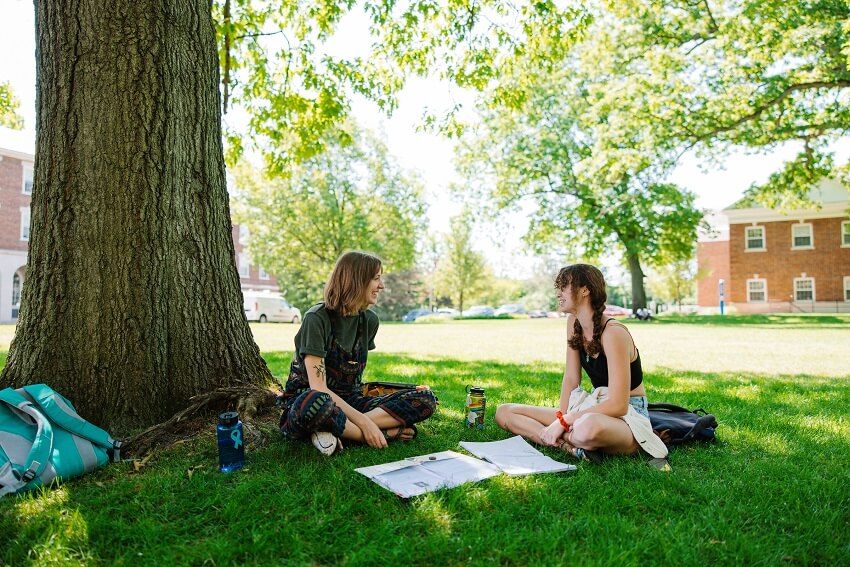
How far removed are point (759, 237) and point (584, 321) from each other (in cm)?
4083

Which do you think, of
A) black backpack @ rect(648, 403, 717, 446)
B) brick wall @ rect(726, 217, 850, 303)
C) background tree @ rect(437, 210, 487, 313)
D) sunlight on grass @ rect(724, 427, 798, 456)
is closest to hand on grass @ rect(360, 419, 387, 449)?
black backpack @ rect(648, 403, 717, 446)

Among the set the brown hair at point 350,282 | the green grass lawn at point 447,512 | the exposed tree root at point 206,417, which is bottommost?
the green grass lawn at point 447,512

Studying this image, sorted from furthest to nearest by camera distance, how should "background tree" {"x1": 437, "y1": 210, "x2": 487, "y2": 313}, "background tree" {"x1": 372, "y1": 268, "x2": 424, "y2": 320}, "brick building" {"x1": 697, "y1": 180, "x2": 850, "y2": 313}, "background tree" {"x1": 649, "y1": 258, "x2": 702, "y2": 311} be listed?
"background tree" {"x1": 649, "y1": 258, "x2": 702, "y2": 311}
"background tree" {"x1": 372, "y1": 268, "x2": 424, "y2": 320}
"background tree" {"x1": 437, "y1": 210, "x2": 487, "y2": 313}
"brick building" {"x1": 697, "y1": 180, "x2": 850, "y2": 313}

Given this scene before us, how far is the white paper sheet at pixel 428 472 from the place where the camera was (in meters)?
2.84

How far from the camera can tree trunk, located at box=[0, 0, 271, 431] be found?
3.64 metres

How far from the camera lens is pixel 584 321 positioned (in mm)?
3779

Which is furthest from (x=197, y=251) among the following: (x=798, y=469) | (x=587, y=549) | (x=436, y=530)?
(x=798, y=469)

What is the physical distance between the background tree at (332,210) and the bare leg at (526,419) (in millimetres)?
29125

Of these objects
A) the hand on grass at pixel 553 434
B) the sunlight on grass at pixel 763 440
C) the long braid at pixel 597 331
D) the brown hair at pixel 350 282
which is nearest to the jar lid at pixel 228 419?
the brown hair at pixel 350 282

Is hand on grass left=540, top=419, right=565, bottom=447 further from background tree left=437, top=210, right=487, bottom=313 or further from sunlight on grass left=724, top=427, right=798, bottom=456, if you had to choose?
background tree left=437, top=210, right=487, bottom=313

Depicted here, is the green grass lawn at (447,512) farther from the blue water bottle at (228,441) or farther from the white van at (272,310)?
the white van at (272,310)

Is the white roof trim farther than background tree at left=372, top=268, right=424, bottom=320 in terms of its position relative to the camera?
No

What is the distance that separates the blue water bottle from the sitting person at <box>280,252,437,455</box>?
36cm

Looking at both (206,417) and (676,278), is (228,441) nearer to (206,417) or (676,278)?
(206,417)
